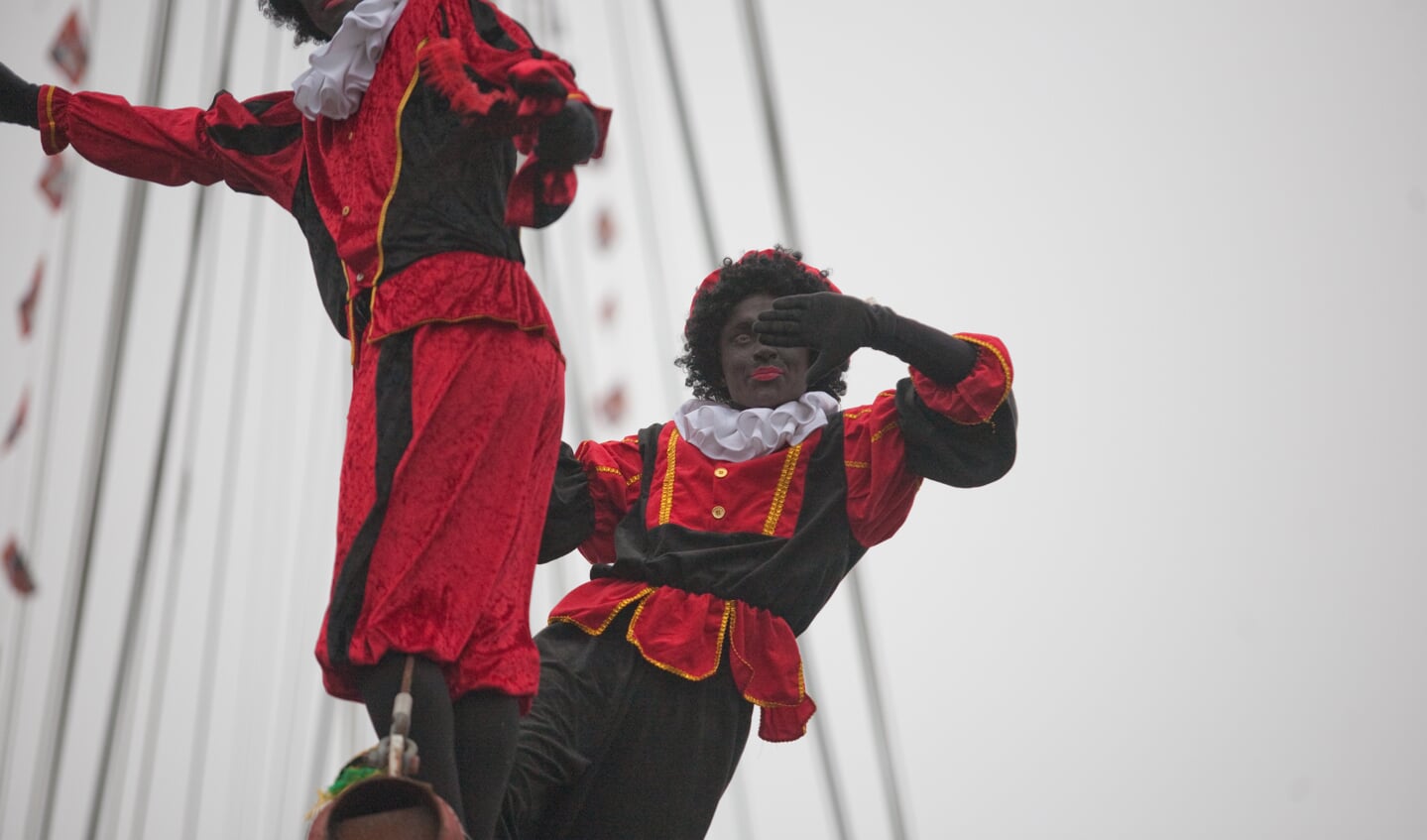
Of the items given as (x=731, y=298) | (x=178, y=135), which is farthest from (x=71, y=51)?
(x=731, y=298)

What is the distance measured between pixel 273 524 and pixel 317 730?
1.81 feet

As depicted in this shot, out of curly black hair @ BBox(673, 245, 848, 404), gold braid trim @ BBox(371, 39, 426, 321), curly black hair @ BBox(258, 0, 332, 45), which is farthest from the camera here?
curly black hair @ BBox(673, 245, 848, 404)

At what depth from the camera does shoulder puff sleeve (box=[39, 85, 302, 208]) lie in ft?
5.86

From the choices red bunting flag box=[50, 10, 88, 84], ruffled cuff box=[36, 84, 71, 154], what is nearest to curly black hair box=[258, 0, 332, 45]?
ruffled cuff box=[36, 84, 71, 154]

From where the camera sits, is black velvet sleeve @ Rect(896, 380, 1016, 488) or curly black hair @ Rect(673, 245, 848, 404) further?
curly black hair @ Rect(673, 245, 848, 404)

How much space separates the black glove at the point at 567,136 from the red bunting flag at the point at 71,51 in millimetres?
1368

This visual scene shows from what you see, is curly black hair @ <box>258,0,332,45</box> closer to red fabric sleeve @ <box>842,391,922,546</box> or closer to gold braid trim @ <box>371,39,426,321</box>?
gold braid trim @ <box>371,39,426,321</box>

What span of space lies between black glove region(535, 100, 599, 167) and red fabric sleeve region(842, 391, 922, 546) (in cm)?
84

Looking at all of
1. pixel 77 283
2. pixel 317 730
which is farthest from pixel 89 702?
pixel 77 283

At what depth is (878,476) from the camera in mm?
2252

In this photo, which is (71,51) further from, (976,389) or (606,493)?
(976,389)

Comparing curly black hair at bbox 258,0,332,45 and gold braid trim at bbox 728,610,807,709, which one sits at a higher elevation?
curly black hair at bbox 258,0,332,45

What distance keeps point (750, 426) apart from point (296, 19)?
82cm

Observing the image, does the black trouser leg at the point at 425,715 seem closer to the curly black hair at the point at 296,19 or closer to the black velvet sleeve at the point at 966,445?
the curly black hair at the point at 296,19
